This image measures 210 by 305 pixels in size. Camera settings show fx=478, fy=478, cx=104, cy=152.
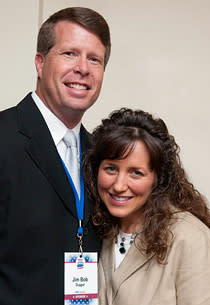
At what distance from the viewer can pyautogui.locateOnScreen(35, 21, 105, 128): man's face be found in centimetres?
203

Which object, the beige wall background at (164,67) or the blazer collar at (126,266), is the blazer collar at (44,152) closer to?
the blazer collar at (126,266)

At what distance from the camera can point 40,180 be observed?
1.87m

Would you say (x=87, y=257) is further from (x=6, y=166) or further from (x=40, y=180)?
(x=6, y=166)

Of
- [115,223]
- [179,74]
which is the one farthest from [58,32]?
[179,74]

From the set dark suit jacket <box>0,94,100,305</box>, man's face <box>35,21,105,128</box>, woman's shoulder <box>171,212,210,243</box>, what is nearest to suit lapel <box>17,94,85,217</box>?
dark suit jacket <box>0,94,100,305</box>

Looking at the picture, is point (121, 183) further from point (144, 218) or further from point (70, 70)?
point (70, 70)

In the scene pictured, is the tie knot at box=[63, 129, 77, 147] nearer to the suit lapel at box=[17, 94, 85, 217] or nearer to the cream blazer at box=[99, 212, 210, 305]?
the suit lapel at box=[17, 94, 85, 217]

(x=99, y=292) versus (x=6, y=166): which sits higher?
(x=6, y=166)

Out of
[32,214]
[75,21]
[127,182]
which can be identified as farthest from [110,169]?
[75,21]

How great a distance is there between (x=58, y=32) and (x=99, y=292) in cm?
112

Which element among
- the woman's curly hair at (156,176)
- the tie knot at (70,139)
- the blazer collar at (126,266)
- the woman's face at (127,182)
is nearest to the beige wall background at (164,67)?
the tie knot at (70,139)

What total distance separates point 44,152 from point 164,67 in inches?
64.7

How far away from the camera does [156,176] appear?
6.55 feet

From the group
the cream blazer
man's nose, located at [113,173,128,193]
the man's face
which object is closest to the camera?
the cream blazer
